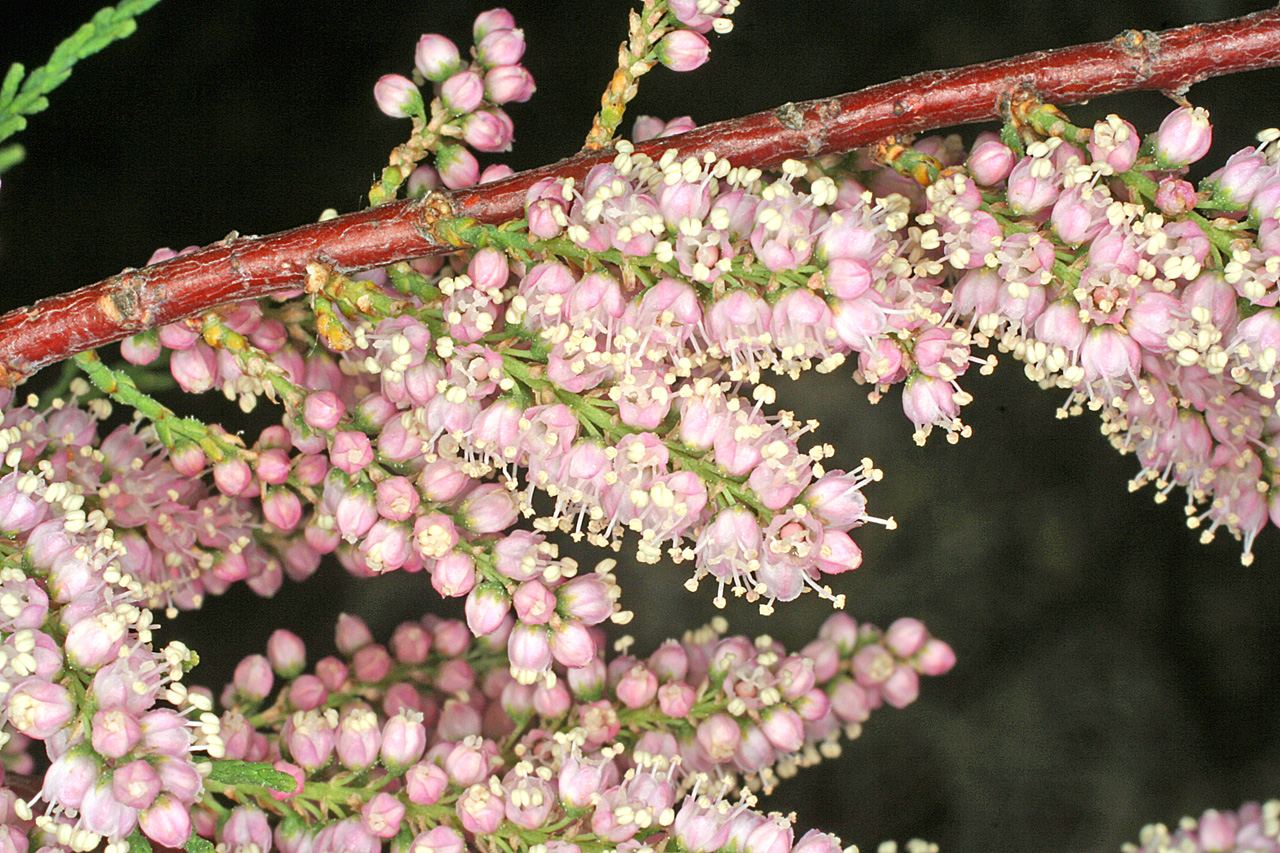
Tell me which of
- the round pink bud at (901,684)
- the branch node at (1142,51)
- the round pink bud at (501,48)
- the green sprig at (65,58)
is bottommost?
the round pink bud at (901,684)

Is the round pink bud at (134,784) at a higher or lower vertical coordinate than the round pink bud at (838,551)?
lower

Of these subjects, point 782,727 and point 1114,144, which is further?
point 782,727

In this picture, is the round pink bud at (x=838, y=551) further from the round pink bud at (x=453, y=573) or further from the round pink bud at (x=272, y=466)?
the round pink bud at (x=272, y=466)

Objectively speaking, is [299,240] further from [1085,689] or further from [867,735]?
[1085,689]

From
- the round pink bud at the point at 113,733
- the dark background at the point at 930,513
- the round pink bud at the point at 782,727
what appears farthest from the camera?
the dark background at the point at 930,513

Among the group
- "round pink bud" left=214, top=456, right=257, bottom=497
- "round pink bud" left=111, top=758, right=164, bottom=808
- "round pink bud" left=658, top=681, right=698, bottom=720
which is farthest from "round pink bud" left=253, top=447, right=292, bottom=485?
"round pink bud" left=658, top=681, right=698, bottom=720

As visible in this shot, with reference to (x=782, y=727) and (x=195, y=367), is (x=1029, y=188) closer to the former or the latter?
(x=782, y=727)

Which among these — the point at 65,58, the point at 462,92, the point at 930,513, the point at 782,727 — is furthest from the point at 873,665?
the point at 65,58

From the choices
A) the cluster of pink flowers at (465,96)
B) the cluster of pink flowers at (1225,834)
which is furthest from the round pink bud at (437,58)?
the cluster of pink flowers at (1225,834)
